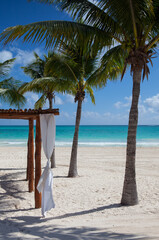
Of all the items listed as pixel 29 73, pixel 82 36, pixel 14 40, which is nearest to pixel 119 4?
pixel 82 36

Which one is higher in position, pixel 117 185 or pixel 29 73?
pixel 29 73

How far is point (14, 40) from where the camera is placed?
525cm

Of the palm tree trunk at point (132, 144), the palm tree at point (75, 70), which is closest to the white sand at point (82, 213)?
the palm tree trunk at point (132, 144)

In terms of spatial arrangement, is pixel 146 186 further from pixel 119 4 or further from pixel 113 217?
pixel 119 4

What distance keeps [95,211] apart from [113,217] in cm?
61

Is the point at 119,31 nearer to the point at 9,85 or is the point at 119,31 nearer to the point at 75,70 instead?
the point at 75,70

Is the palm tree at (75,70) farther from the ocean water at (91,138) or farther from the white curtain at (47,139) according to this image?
the ocean water at (91,138)

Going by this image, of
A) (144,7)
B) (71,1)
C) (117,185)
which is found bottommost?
(117,185)

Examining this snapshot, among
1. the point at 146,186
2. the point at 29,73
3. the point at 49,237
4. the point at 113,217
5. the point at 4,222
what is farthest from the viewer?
the point at 29,73

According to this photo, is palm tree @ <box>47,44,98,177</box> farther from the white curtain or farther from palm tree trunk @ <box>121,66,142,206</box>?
the white curtain

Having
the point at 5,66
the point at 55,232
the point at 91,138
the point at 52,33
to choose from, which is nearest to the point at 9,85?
the point at 5,66

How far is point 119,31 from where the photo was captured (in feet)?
18.6

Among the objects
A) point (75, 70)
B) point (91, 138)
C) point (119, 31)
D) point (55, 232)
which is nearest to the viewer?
point (55, 232)

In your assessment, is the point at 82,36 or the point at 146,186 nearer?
the point at 82,36
